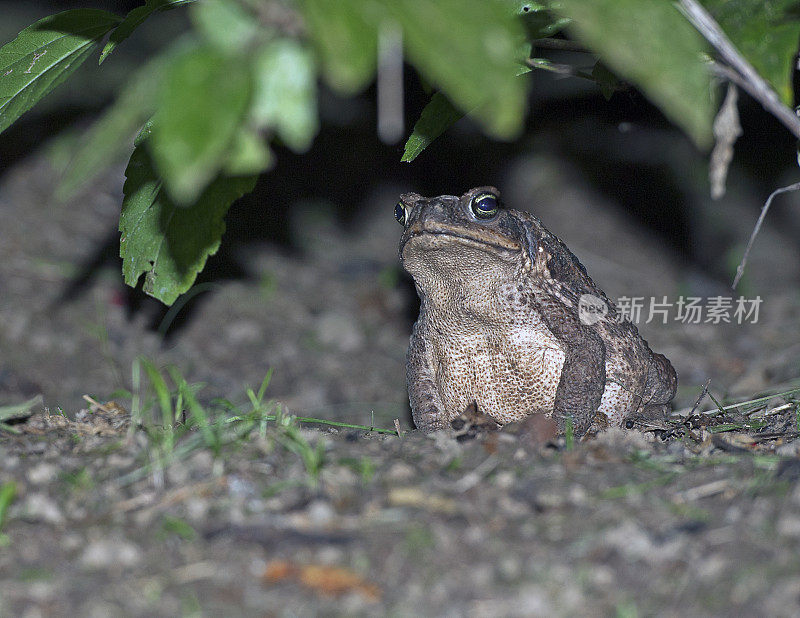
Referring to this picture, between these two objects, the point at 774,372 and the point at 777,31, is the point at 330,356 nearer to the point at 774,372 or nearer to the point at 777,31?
the point at 774,372

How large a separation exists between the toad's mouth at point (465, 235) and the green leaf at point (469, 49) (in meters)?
2.05

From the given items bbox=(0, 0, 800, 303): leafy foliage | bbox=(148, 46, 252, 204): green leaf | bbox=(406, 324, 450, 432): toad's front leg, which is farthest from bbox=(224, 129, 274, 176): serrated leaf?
bbox=(406, 324, 450, 432): toad's front leg

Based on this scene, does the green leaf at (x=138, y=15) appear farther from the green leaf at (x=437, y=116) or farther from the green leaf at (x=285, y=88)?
the green leaf at (x=285, y=88)

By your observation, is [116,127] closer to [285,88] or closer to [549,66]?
[285,88]

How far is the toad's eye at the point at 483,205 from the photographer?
367 cm

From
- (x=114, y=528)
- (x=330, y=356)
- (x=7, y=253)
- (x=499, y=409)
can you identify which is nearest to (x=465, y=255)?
(x=499, y=409)

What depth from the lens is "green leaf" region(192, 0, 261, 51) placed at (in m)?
1.48

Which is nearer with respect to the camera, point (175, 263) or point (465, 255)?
point (175, 263)

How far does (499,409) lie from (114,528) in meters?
2.22

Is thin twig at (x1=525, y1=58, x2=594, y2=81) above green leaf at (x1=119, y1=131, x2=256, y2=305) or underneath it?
above

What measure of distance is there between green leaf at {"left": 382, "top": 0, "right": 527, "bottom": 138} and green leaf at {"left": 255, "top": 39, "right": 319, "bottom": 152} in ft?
0.62

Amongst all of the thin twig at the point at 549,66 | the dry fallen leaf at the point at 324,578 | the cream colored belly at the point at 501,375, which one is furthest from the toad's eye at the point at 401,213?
the dry fallen leaf at the point at 324,578

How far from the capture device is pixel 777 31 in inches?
81.9

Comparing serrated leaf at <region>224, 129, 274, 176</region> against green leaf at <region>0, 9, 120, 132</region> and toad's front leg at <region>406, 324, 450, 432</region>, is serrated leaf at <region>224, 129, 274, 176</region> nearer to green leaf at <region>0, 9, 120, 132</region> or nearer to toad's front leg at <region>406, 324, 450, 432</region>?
green leaf at <region>0, 9, 120, 132</region>
